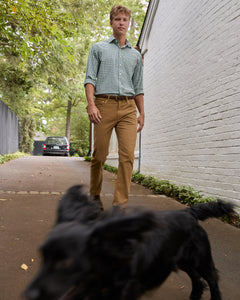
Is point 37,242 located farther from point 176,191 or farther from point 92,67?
point 176,191

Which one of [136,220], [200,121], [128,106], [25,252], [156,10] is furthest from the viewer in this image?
[156,10]

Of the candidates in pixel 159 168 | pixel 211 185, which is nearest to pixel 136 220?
pixel 211 185

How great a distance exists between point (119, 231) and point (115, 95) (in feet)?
8.33

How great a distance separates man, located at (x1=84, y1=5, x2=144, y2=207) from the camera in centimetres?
332

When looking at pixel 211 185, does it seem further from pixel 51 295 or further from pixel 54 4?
pixel 54 4

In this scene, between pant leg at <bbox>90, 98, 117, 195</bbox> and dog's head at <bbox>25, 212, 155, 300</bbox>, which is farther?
pant leg at <bbox>90, 98, 117, 195</bbox>

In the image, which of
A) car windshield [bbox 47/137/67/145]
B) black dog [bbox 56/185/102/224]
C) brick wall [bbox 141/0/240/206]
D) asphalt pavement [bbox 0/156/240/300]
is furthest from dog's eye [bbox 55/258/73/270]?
car windshield [bbox 47/137/67/145]

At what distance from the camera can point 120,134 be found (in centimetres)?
341

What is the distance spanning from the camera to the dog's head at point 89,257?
0.97m

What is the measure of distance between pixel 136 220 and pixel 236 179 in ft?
Result: 10.5

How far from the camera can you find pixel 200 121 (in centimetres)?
486

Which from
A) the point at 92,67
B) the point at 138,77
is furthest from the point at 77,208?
the point at 138,77

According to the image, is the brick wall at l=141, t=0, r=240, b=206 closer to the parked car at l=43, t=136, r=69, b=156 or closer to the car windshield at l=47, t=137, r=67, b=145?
the parked car at l=43, t=136, r=69, b=156

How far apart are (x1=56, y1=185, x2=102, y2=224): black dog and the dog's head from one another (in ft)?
0.72
